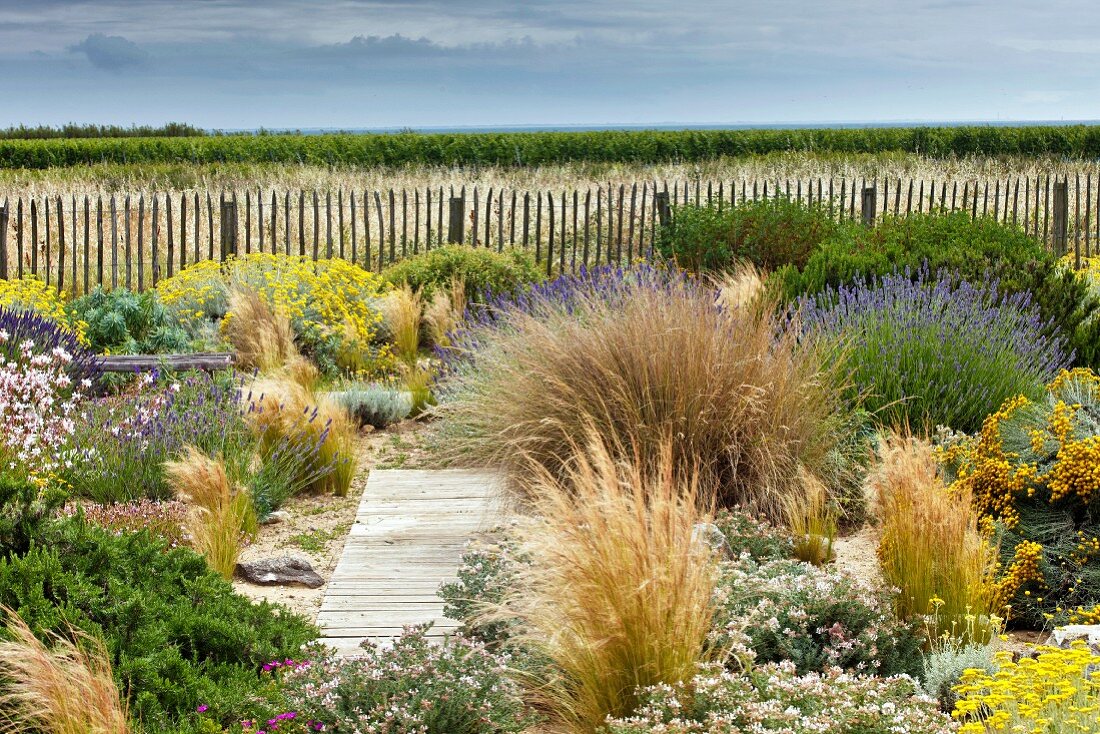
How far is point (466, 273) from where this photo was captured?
10.9 metres

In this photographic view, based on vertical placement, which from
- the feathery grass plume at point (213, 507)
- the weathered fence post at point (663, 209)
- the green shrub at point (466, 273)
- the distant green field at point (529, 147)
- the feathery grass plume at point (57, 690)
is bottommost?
the feathery grass plume at point (213, 507)

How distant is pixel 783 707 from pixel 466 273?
8358 mm

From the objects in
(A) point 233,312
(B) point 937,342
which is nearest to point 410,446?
(A) point 233,312

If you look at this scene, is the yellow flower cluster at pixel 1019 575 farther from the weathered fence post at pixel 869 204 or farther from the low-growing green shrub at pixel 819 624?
the weathered fence post at pixel 869 204

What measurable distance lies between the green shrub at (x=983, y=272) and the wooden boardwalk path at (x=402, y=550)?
3108 millimetres

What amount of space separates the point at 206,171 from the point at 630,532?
77.0ft

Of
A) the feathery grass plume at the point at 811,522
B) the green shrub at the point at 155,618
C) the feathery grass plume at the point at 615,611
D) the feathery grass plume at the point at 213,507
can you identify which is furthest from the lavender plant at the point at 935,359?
the green shrub at the point at 155,618

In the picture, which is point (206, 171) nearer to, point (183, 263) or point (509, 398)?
point (183, 263)

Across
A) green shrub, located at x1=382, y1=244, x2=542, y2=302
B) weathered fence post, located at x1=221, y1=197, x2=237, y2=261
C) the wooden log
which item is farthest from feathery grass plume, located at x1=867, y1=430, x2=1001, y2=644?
weathered fence post, located at x1=221, y1=197, x2=237, y2=261

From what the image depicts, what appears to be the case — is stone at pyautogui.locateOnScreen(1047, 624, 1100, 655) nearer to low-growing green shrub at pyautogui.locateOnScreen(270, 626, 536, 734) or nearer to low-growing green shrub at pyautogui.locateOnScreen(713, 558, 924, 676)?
low-growing green shrub at pyautogui.locateOnScreen(713, 558, 924, 676)

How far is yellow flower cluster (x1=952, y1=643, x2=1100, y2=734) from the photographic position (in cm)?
261

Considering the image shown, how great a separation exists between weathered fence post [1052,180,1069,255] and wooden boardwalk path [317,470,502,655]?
13611mm

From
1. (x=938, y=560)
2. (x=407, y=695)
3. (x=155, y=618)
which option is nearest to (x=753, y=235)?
(x=938, y=560)

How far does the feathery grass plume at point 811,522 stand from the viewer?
4938 mm
